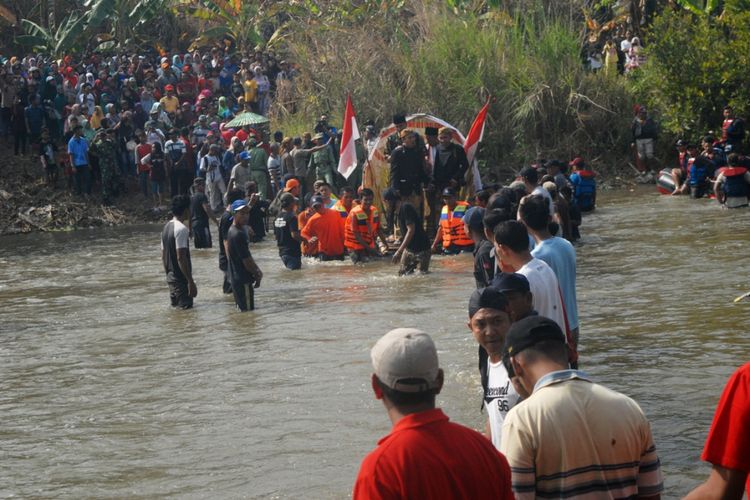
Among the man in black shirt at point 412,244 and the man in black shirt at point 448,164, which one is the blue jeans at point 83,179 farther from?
the man in black shirt at point 412,244

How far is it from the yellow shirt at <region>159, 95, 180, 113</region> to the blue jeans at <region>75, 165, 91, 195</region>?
3.32 metres

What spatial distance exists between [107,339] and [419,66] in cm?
1541

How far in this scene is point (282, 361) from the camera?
39.5ft

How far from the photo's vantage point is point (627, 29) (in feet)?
110

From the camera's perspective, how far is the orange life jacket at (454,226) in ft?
60.2

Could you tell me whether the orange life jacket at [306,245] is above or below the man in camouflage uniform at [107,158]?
below

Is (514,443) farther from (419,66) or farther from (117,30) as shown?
(117,30)

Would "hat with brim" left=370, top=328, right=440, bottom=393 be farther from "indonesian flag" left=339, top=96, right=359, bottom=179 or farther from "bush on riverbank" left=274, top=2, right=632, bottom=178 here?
"bush on riverbank" left=274, top=2, right=632, bottom=178

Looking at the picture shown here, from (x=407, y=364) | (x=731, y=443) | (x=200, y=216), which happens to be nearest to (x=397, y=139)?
(x=200, y=216)

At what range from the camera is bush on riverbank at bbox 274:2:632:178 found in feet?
90.9

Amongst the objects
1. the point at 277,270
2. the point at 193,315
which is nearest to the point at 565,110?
the point at 277,270

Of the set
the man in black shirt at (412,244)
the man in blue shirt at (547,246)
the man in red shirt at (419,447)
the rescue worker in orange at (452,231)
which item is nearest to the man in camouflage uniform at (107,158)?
the rescue worker in orange at (452,231)

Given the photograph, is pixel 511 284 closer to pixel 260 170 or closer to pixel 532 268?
pixel 532 268

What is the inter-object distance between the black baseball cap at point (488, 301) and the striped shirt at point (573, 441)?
1672mm
